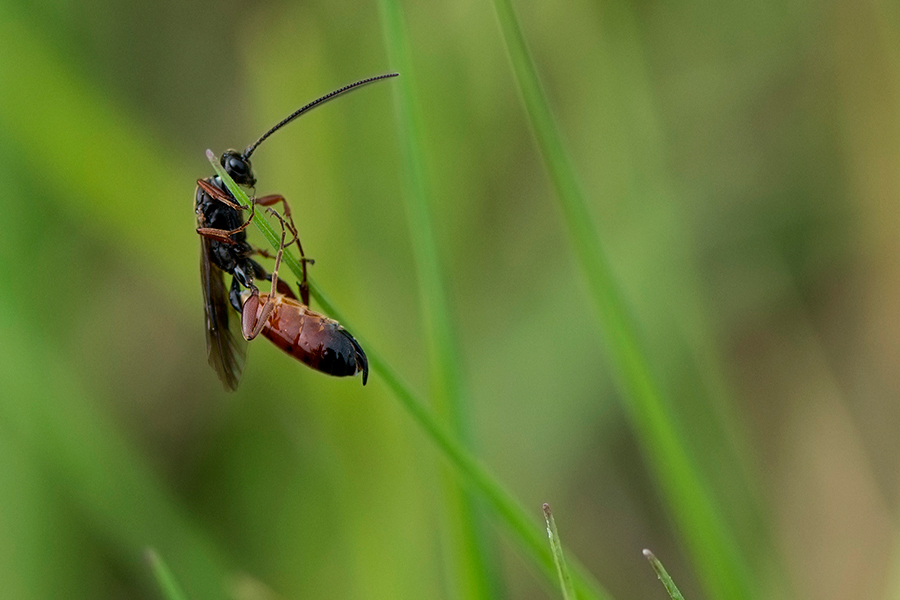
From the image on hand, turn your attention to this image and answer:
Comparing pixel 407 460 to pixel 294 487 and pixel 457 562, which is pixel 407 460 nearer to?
pixel 294 487

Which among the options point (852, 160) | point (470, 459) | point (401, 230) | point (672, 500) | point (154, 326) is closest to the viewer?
point (470, 459)

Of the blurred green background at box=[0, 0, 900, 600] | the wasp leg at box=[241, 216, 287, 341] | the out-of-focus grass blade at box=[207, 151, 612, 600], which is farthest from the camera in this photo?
the blurred green background at box=[0, 0, 900, 600]

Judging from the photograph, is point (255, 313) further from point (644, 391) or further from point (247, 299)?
point (644, 391)

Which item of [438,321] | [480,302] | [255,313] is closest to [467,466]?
[438,321]

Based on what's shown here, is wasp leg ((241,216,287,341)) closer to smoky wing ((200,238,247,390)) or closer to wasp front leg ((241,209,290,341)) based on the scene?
wasp front leg ((241,209,290,341))

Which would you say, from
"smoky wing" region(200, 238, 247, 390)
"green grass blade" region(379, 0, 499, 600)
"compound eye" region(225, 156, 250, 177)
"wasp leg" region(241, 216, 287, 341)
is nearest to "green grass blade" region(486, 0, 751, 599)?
"green grass blade" region(379, 0, 499, 600)

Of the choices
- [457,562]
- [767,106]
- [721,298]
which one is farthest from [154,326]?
[767,106]
